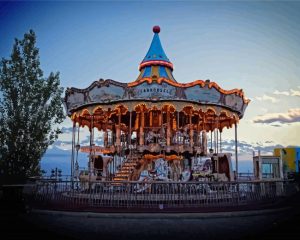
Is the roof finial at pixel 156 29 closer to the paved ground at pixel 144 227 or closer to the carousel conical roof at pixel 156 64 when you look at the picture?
the carousel conical roof at pixel 156 64

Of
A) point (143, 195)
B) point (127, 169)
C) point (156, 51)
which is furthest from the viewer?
point (156, 51)

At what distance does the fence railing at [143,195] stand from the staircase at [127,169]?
3097 millimetres

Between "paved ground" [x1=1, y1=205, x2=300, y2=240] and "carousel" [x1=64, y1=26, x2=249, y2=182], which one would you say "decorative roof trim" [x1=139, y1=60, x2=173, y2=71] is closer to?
"carousel" [x1=64, y1=26, x2=249, y2=182]

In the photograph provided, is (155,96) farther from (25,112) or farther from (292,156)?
(292,156)

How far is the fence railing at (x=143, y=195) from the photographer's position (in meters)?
10.0

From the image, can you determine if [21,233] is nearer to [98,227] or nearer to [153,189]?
[98,227]

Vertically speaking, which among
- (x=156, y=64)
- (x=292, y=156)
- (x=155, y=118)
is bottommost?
(x=292, y=156)

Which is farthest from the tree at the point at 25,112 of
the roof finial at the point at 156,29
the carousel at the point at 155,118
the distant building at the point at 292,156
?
the distant building at the point at 292,156

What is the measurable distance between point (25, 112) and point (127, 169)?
785 cm

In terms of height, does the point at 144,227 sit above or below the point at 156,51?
below

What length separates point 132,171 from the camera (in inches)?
585

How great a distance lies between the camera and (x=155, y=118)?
17281 mm

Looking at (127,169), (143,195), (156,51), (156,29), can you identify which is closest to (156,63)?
(156,51)

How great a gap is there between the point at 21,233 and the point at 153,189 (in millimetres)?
4426
